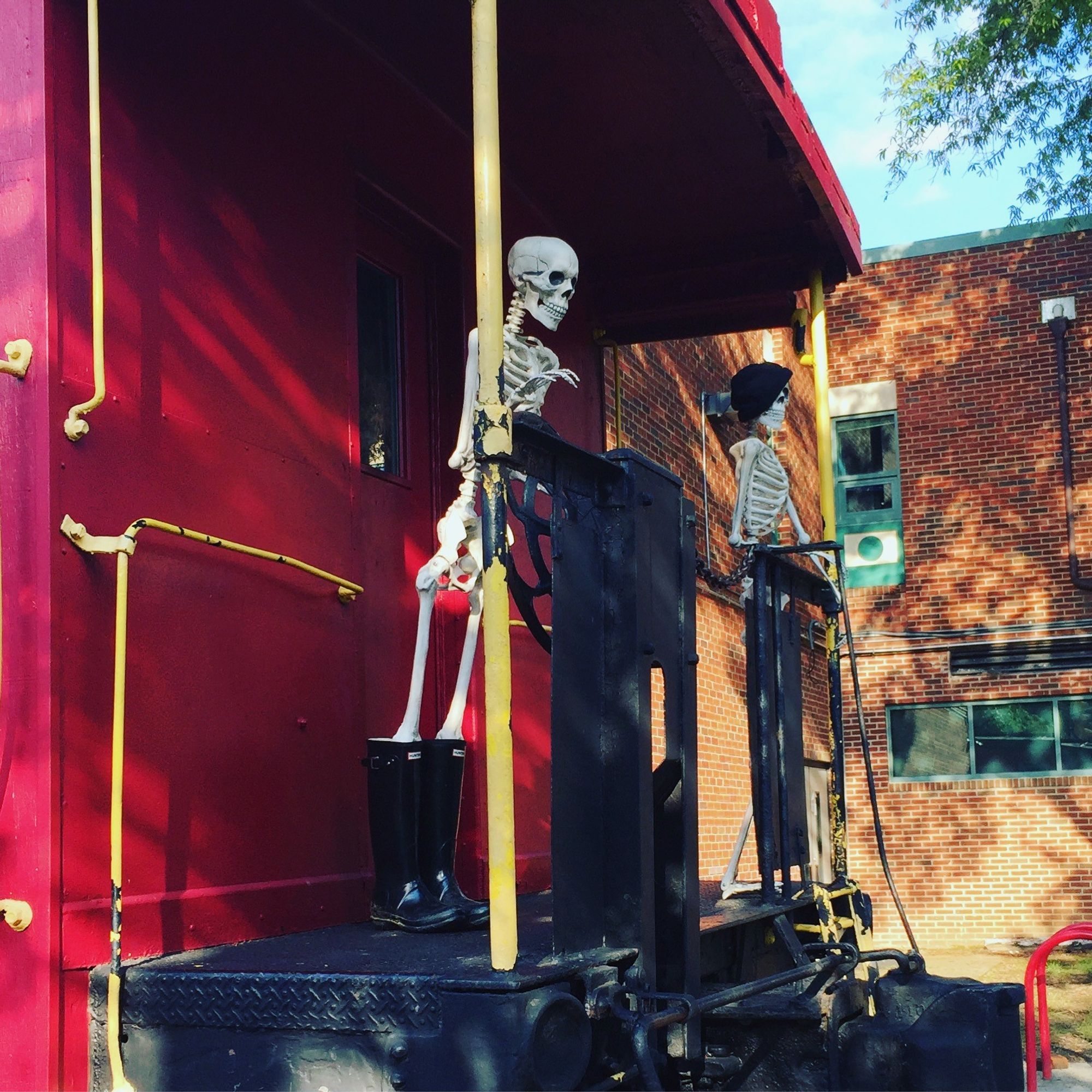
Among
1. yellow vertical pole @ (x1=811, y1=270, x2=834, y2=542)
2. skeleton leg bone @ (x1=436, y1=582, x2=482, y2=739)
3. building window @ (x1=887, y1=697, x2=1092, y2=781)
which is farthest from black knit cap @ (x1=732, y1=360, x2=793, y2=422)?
building window @ (x1=887, y1=697, x2=1092, y2=781)

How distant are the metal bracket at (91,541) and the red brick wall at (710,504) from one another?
16.0 ft

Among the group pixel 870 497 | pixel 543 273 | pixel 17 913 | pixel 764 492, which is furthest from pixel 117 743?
pixel 870 497

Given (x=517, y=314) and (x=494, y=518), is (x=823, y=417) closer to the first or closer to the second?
(x=517, y=314)

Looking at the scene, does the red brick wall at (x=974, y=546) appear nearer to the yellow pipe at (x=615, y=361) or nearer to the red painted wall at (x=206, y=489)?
the yellow pipe at (x=615, y=361)

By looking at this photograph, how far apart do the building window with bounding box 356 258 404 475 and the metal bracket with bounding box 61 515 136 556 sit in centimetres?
186

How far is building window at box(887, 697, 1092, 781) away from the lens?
53.5 ft

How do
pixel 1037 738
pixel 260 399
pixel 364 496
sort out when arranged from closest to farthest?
pixel 260 399 < pixel 364 496 < pixel 1037 738

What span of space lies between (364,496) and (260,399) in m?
→ 0.81

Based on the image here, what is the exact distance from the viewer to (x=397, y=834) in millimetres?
4090

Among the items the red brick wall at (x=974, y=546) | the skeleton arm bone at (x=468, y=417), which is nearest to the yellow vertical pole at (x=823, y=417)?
the skeleton arm bone at (x=468, y=417)

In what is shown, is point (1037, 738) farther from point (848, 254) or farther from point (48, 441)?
point (48, 441)

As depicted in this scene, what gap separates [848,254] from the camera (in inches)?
248

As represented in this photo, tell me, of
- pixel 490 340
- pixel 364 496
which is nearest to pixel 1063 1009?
pixel 364 496

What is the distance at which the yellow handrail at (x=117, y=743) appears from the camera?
3258mm
